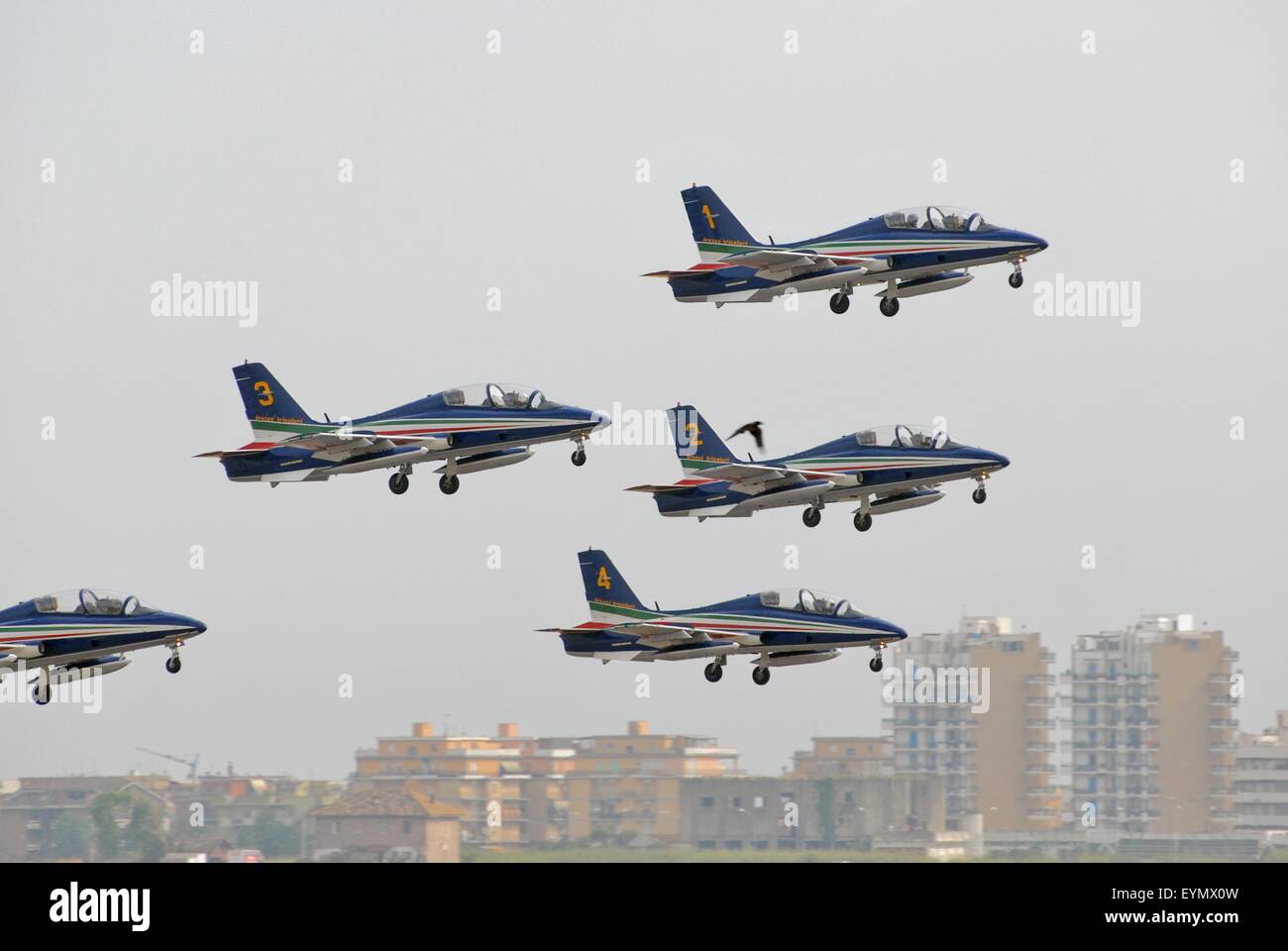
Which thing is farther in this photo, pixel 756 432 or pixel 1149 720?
pixel 1149 720

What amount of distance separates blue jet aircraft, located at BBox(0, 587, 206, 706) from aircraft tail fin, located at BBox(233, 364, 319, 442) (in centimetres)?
654

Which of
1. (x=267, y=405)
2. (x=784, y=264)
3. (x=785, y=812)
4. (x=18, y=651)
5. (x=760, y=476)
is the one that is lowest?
(x=785, y=812)

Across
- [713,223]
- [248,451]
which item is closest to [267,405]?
[248,451]

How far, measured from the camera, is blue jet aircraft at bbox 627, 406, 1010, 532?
66688mm

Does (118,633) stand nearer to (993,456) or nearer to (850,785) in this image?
(993,456)

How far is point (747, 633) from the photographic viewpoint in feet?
228

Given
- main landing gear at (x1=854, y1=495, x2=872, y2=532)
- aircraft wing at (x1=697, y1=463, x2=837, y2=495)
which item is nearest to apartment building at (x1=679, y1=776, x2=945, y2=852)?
main landing gear at (x1=854, y1=495, x2=872, y2=532)

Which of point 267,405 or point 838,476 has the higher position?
point 267,405

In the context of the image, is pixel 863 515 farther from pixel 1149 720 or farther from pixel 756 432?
pixel 1149 720

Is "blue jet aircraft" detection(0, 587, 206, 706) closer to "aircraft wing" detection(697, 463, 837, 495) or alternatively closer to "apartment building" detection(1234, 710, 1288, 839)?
"aircraft wing" detection(697, 463, 837, 495)

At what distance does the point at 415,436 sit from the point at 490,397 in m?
2.59

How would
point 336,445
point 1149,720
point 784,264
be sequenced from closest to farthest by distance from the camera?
point 336,445 < point 784,264 < point 1149,720
